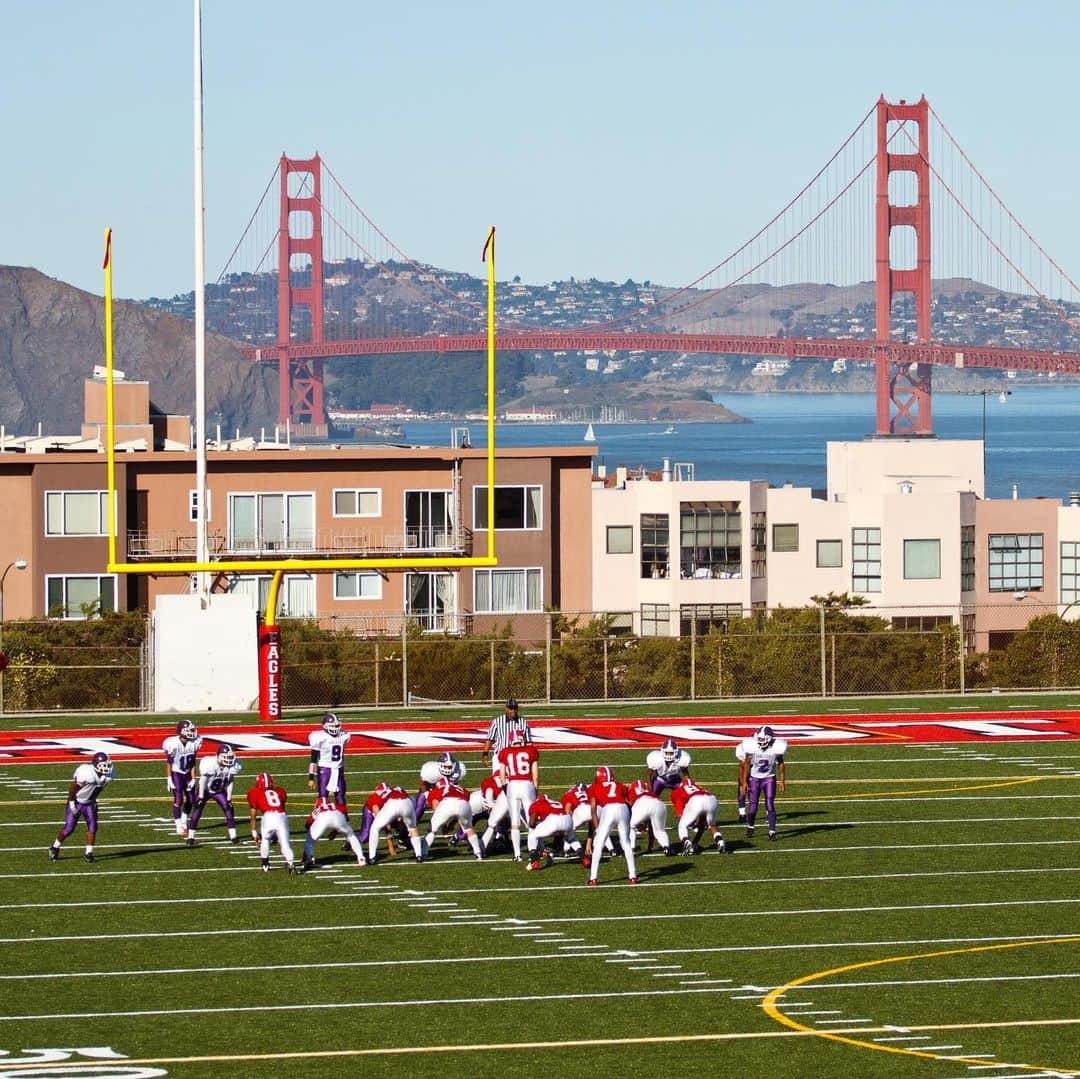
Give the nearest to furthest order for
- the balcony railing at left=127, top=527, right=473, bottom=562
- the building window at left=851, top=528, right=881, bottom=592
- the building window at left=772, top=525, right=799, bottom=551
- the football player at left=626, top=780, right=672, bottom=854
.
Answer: the football player at left=626, top=780, right=672, bottom=854 < the balcony railing at left=127, top=527, right=473, bottom=562 < the building window at left=851, top=528, right=881, bottom=592 < the building window at left=772, top=525, right=799, bottom=551

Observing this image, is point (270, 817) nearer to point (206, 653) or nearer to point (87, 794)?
point (87, 794)

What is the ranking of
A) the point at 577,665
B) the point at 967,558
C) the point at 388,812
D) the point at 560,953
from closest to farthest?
the point at 560,953
the point at 388,812
the point at 577,665
the point at 967,558

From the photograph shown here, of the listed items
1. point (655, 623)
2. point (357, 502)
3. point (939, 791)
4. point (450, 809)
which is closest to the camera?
point (450, 809)

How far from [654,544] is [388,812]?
157 feet

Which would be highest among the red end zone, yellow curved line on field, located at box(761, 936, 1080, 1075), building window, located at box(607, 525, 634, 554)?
building window, located at box(607, 525, 634, 554)

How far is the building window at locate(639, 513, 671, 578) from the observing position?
70875 mm

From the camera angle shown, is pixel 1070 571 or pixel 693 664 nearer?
pixel 693 664

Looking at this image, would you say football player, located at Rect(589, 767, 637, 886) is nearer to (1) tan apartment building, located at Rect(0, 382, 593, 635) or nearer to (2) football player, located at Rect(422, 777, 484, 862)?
(2) football player, located at Rect(422, 777, 484, 862)

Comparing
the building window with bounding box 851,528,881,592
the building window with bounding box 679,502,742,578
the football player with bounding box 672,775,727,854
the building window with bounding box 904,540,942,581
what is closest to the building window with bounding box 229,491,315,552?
the building window with bounding box 679,502,742,578

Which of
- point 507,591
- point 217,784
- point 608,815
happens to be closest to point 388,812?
point 217,784

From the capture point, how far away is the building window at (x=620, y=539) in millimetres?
71125

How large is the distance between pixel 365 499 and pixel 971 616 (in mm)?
17877

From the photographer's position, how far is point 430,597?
6462 centimetres

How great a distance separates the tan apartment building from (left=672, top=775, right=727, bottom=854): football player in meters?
37.4
